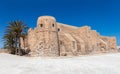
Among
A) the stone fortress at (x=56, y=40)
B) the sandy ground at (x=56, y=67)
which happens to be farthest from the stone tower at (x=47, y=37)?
the sandy ground at (x=56, y=67)

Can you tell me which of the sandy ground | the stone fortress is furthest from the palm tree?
the sandy ground

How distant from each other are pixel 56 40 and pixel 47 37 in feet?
5.17

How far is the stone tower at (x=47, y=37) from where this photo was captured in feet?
78.6

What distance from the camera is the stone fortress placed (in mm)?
24250

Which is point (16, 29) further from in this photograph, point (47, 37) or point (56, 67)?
point (56, 67)

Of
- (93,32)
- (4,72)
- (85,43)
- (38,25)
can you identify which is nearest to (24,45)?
(38,25)

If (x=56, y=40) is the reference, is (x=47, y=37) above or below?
above

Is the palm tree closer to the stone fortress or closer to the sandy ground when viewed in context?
the stone fortress

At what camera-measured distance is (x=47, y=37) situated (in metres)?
24.2

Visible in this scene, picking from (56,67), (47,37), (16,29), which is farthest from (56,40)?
(56,67)

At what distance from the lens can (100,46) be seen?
134ft

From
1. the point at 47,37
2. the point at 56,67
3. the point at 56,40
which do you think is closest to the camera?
the point at 56,67

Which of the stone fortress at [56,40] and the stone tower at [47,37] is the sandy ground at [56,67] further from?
the stone fortress at [56,40]

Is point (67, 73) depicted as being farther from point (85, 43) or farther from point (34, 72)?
point (85, 43)
